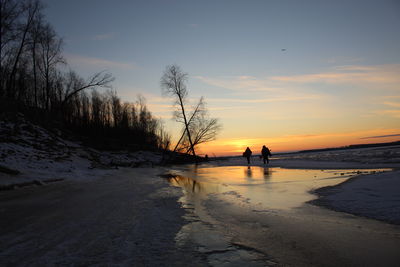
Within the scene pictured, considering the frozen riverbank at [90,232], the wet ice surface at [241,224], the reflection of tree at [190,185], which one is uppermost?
the frozen riverbank at [90,232]

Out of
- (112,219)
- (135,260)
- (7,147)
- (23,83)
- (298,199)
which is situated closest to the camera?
(135,260)

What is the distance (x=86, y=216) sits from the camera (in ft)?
16.8

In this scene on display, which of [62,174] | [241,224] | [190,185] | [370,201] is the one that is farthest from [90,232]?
[62,174]

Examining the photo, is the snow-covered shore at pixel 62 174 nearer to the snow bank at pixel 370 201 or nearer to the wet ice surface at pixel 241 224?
the snow bank at pixel 370 201

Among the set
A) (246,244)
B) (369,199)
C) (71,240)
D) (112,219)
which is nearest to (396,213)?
(369,199)

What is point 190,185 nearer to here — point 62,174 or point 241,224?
point 62,174

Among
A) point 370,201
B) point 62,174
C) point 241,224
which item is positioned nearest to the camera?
point 241,224

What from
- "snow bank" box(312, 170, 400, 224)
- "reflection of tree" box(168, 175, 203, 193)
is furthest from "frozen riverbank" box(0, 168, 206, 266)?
"snow bank" box(312, 170, 400, 224)

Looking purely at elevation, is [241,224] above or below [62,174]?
below

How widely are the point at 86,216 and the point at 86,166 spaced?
12652 mm

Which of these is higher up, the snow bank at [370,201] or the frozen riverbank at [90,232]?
the frozen riverbank at [90,232]

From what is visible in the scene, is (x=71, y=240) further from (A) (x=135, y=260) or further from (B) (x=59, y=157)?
(B) (x=59, y=157)

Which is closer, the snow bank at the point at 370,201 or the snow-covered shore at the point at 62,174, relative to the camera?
the snow bank at the point at 370,201

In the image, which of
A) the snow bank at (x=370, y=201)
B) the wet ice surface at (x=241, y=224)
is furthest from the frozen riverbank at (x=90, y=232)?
the snow bank at (x=370, y=201)
